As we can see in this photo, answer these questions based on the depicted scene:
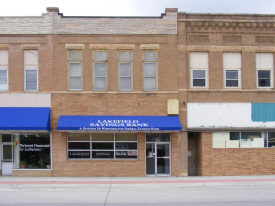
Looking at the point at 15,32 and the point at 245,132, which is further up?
the point at 15,32

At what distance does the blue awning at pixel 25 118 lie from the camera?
55.1 feet

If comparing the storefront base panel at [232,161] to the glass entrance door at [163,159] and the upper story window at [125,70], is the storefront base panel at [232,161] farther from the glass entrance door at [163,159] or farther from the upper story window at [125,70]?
the upper story window at [125,70]

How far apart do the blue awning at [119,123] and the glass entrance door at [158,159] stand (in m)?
1.50

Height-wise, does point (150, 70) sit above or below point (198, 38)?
below

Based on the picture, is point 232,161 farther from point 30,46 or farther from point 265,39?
point 30,46

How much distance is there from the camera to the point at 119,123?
1728 cm

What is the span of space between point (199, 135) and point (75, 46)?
8652mm

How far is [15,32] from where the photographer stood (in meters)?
17.9

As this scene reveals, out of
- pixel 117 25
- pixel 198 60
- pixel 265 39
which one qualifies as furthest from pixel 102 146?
pixel 265 39

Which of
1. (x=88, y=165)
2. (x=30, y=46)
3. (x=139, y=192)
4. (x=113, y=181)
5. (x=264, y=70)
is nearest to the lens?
(x=139, y=192)

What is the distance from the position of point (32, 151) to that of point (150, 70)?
8.02 m

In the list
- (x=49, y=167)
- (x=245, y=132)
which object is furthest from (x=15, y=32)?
(x=245, y=132)

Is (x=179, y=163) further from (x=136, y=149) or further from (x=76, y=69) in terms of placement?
(x=76, y=69)

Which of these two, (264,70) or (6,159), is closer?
(6,159)
